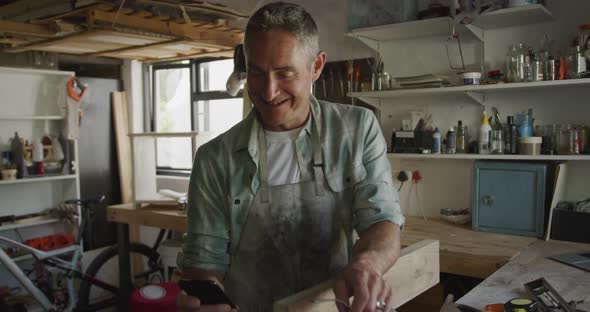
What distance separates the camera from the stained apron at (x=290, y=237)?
56.4 inches

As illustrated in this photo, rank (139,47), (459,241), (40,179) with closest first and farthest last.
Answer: (459,241), (139,47), (40,179)

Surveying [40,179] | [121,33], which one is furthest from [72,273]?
[121,33]

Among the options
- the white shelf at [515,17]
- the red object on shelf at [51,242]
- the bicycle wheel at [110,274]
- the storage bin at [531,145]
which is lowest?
the bicycle wheel at [110,274]

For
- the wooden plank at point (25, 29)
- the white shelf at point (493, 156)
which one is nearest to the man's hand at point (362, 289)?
the white shelf at point (493, 156)

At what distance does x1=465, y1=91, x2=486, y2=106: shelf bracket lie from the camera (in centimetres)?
295

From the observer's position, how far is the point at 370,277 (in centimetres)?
97

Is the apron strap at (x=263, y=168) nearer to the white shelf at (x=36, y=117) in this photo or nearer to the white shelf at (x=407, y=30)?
the white shelf at (x=407, y=30)

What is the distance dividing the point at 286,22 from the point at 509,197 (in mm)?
2038

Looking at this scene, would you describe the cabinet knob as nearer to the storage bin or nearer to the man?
the storage bin

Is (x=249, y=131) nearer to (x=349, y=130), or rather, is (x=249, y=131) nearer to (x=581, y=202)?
(x=349, y=130)

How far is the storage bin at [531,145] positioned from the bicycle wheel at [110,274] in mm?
3027

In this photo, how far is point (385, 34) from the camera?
3250 mm

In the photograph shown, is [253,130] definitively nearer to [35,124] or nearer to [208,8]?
[208,8]

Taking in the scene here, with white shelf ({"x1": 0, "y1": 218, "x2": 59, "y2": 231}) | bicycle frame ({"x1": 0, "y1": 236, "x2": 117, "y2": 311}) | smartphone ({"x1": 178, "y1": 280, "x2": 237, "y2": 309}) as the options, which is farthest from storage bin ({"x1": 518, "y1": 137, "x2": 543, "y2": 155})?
white shelf ({"x1": 0, "y1": 218, "x2": 59, "y2": 231})
